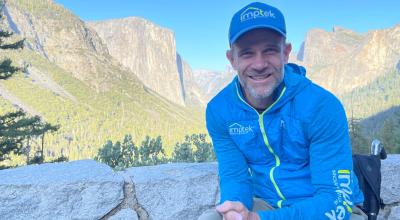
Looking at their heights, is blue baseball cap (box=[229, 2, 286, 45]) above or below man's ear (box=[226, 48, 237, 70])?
above

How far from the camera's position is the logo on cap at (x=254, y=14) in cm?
203

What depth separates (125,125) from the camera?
146 meters

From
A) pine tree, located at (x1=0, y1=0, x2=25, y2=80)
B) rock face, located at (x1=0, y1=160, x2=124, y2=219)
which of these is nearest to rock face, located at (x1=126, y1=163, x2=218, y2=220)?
rock face, located at (x1=0, y1=160, x2=124, y2=219)

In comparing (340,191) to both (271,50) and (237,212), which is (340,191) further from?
(271,50)

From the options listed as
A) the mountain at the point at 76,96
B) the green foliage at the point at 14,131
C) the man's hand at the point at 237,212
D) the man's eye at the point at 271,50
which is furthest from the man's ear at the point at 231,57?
the mountain at the point at 76,96

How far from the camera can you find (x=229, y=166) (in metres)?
2.35

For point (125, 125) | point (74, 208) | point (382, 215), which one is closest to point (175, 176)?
point (74, 208)

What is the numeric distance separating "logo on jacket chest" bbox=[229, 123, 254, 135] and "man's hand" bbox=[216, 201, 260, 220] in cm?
41

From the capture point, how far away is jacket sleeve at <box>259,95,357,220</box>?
1.97 meters

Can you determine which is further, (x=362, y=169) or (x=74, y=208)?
(x=74, y=208)

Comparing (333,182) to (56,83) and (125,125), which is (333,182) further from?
(56,83)

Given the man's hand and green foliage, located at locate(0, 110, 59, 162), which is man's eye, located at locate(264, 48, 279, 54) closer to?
the man's hand

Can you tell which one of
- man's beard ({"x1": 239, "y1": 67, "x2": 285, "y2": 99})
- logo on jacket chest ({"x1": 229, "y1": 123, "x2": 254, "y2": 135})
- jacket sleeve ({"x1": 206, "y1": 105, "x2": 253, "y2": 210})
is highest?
man's beard ({"x1": 239, "y1": 67, "x2": 285, "y2": 99})

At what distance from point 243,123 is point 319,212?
0.59 meters
